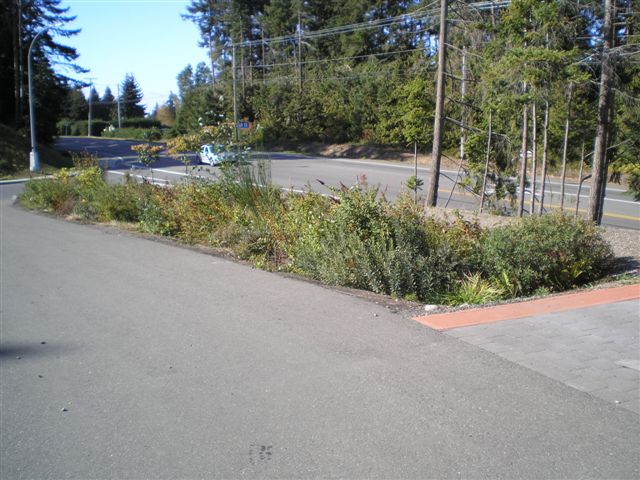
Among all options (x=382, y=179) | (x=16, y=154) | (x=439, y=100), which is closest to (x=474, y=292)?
(x=439, y=100)

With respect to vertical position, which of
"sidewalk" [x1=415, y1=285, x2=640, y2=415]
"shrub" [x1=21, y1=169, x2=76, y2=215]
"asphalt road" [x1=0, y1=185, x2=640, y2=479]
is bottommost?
"asphalt road" [x1=0, y1=185, x2=640, y2=479]

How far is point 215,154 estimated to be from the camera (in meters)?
11.3

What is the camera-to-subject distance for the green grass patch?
284 inches

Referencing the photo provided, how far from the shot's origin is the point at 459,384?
15.1 ft

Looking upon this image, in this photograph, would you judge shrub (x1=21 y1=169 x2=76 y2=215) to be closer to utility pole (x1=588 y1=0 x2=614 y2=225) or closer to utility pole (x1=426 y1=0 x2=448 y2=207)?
utility pole (x1=426 y1=0 x2=448 y2=207)

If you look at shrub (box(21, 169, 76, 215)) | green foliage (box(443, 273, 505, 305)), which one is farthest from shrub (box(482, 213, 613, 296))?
shrub (box(21, 169, 76, 215))

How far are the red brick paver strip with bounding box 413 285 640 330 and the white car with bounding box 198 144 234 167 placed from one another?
6.00 m

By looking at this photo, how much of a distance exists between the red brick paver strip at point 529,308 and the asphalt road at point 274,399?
0.38m

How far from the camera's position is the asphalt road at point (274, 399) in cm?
360

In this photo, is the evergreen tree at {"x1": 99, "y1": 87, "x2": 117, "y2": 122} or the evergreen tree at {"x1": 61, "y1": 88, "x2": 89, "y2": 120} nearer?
the evergreen tree at {"x1": 61, "y1": 88, "x2": 89, "y2": 120}

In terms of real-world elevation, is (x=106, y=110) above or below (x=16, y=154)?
above

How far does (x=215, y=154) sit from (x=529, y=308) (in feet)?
22.1

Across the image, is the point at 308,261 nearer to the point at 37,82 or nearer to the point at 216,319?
the point at 216,319

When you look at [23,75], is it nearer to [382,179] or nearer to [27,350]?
[382,179]
